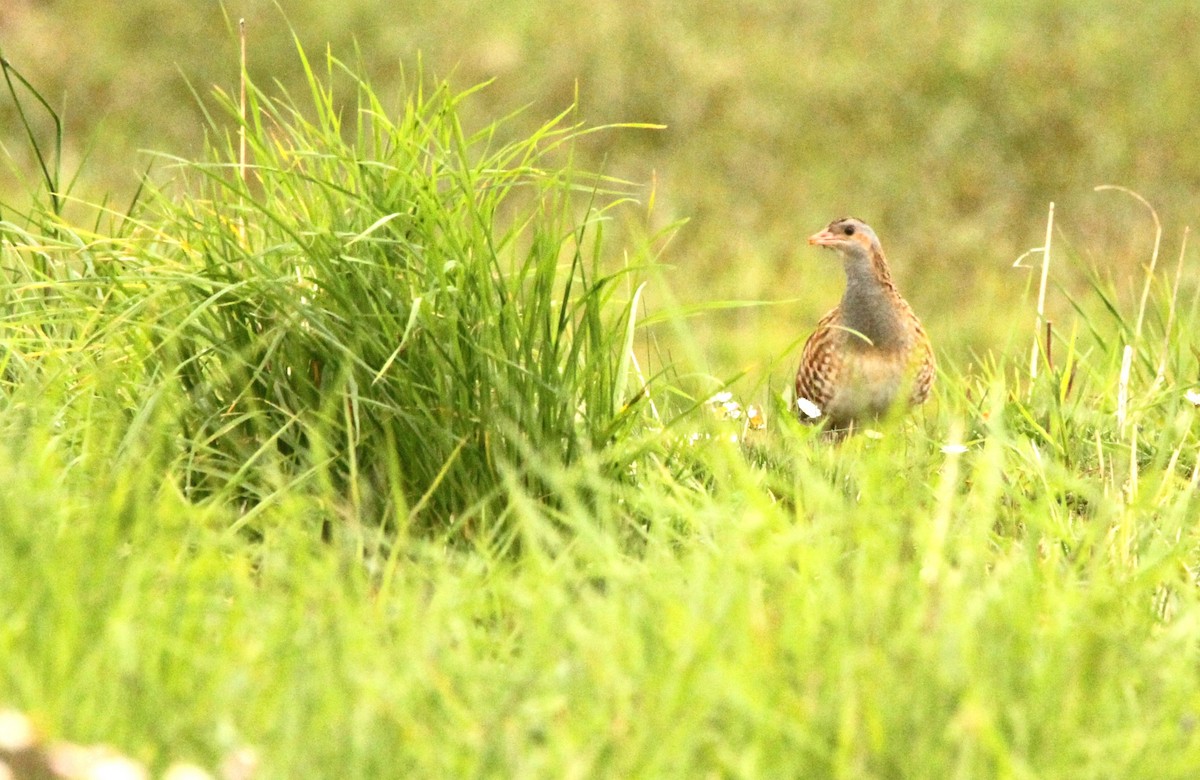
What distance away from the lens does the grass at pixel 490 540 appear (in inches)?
89.9

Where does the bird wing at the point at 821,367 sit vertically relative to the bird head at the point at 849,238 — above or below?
below

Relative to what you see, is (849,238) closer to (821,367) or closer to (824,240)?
(824,240)

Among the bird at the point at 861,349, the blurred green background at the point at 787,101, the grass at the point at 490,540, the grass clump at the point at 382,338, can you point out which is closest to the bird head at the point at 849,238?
the bird at the point at 861,349

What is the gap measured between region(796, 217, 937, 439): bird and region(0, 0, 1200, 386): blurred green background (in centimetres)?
468

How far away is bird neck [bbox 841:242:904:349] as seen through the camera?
5160 millimetres

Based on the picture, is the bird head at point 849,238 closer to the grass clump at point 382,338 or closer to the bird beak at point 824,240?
the bird beak at point 824,240

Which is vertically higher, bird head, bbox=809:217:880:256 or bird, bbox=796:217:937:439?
bird head, bbox=809:217:880:256

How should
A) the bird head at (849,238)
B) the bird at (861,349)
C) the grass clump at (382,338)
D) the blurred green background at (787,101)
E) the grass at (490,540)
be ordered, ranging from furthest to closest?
1. the blurred green background at (787,101)
2. the bird head at (849,238)
3. the bird at (861,349)
4. the grass clump at (382,338)
5. the grass at (490,540)

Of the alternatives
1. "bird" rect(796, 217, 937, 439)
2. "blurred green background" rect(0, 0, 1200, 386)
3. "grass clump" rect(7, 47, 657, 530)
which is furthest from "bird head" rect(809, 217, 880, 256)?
"blurred green background" rect(0, 0, 1200, 386)

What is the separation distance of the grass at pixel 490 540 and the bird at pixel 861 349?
494mm

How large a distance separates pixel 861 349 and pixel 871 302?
17 cm

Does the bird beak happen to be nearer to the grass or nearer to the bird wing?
the bird wing

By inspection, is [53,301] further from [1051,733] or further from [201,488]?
[1051,733]

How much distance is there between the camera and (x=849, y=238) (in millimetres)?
5309
